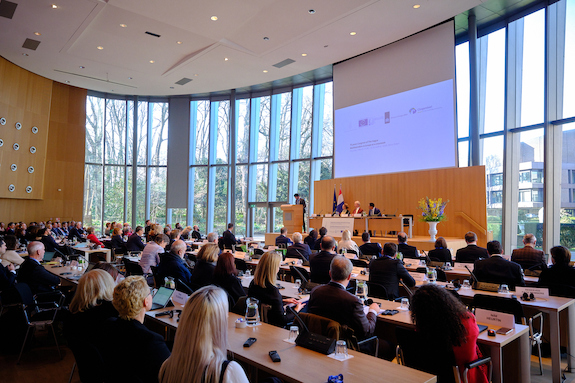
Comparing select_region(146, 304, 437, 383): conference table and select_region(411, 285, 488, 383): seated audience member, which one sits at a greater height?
select_region(411, 285, 488, 383): seated audience member

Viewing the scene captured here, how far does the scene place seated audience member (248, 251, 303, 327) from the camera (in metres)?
3.61

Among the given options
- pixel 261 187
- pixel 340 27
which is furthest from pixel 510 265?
pixel 261 187

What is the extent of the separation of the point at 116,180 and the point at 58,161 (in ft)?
8.43

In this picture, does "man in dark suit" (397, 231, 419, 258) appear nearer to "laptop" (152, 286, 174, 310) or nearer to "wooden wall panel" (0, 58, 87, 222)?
"laptop" (152, 286, 174, 310)

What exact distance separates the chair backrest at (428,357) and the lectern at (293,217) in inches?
453

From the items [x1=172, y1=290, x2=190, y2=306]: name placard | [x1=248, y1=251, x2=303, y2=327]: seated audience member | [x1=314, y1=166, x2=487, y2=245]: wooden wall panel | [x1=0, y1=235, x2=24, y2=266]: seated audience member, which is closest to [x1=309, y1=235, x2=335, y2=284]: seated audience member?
[x1=248, y1=251, x2=303, y2=327]: seated audience member

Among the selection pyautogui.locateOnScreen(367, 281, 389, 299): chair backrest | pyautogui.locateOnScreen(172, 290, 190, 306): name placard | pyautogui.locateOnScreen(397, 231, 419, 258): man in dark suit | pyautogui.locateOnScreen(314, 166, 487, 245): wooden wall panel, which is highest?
pyautogui.locateOnScreen(314, 166, 487, 245): wooden wall panel

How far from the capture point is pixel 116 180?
18594 mm

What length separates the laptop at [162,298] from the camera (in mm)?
3773

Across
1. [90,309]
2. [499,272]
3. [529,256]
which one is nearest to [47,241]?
[90,309]

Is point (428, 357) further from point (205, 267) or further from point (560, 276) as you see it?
point (560, 276)

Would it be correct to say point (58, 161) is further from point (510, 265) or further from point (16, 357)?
point (510, 265)

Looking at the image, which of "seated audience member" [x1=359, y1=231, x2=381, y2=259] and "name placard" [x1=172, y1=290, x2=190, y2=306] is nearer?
"name placard" [x1=172, y1=290, x2=190, y2=306]

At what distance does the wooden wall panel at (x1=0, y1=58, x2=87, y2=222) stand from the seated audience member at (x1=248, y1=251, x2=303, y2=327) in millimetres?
15263
